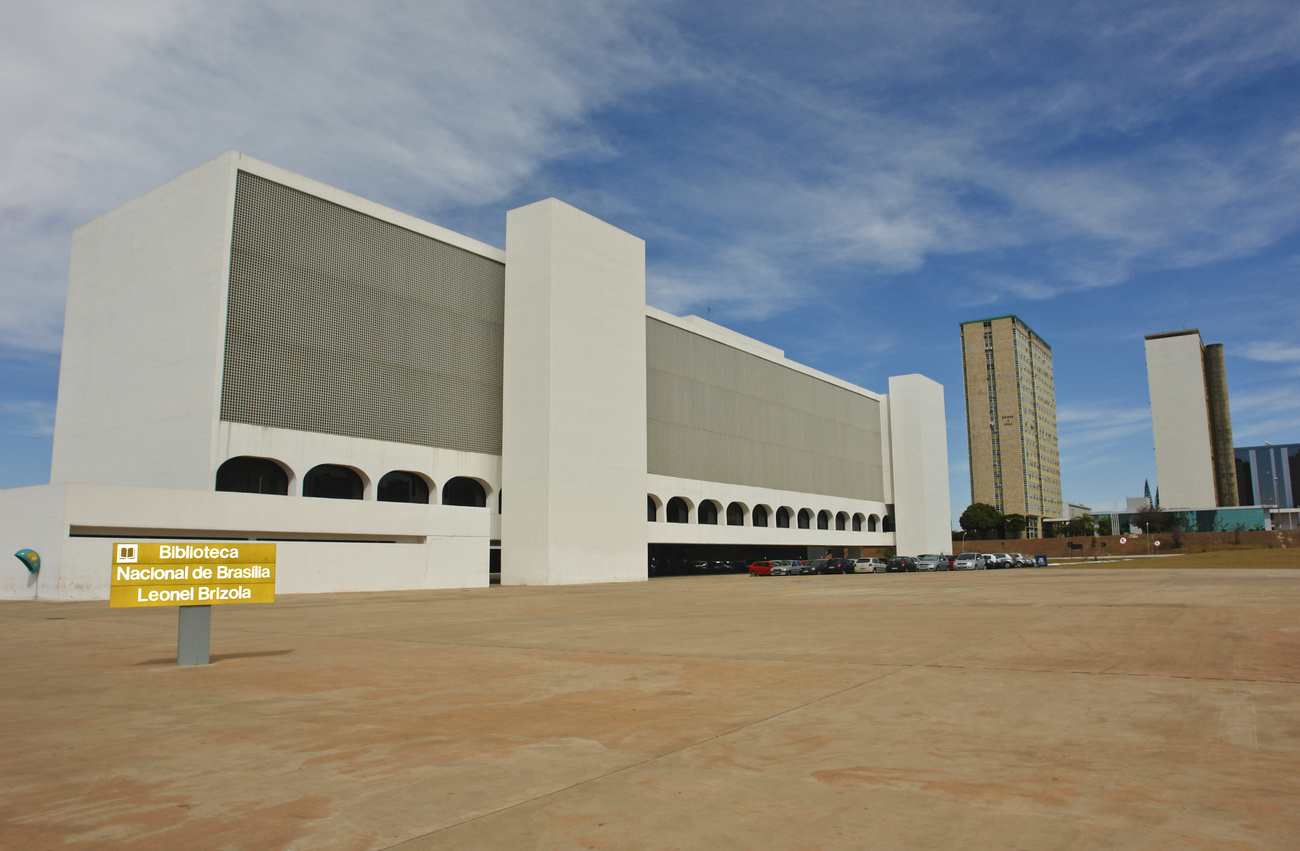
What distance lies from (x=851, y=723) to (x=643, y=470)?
50.1 meters

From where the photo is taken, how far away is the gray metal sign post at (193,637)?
39.4ft

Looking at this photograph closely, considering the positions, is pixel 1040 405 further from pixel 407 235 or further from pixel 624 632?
pixel 624 632

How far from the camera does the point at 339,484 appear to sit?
44375 millimetres

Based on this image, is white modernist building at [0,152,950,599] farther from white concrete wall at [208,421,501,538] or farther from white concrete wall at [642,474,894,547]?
white concrete wall at [642,474,894,547]

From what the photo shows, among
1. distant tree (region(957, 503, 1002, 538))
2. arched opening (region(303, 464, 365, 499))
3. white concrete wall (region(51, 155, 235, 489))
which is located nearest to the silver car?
arched opening (region(303, 464, 365, 499))

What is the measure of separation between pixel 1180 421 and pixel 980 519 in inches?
3139

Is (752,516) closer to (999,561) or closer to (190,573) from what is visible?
(999,561)

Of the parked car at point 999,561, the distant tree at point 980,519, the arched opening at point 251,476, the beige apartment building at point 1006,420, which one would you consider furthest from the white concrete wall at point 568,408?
the beige apartment building at point 1006,420

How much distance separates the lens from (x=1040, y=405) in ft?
605

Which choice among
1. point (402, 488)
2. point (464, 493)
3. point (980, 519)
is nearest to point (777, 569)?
point (464, 493)

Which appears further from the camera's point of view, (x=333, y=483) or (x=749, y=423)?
(x=749, y=423)

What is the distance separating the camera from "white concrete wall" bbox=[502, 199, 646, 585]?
49.6 m

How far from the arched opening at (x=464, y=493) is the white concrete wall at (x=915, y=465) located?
60161mm

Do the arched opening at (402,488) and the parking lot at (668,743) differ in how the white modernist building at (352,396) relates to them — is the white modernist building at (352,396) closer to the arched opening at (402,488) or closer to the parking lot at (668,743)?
the arched opening at (402,488)
